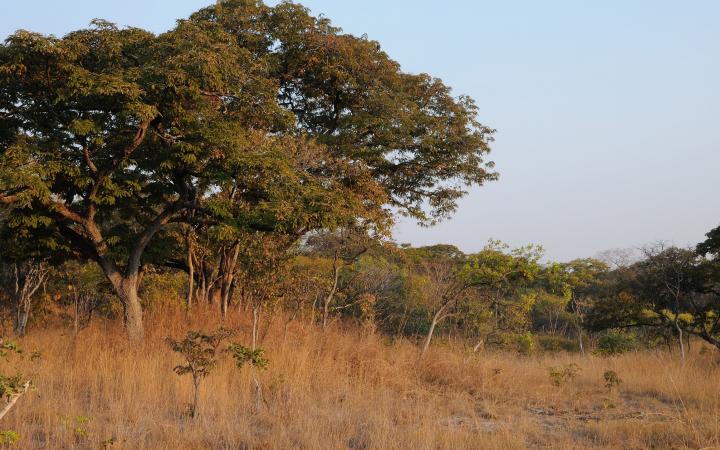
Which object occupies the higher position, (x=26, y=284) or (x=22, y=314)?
(x=26, y=284)

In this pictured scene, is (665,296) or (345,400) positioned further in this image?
(665,296)

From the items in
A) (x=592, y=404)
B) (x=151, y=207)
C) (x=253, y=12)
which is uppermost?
(x=253, y=12)

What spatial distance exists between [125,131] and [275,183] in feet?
8.36

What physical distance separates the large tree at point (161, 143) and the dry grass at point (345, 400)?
188 centimetres

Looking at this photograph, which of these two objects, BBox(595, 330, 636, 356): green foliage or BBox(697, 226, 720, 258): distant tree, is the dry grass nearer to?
BBox(697, 226, 720, 258): distant tree

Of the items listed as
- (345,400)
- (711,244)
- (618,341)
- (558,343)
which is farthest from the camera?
(558,343)

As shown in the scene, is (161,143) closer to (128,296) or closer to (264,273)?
(128,296)

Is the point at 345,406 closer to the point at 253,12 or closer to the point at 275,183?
the point at 275,183

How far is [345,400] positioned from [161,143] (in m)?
5.89

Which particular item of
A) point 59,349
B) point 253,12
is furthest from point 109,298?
point 253,12

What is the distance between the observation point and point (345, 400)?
7137 mm

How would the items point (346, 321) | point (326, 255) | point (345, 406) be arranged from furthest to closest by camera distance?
point (326, 255)
point (346, 321)
point (345, 406)

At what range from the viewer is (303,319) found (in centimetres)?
1102

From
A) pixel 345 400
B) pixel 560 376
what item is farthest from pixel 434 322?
pixel 345 400
